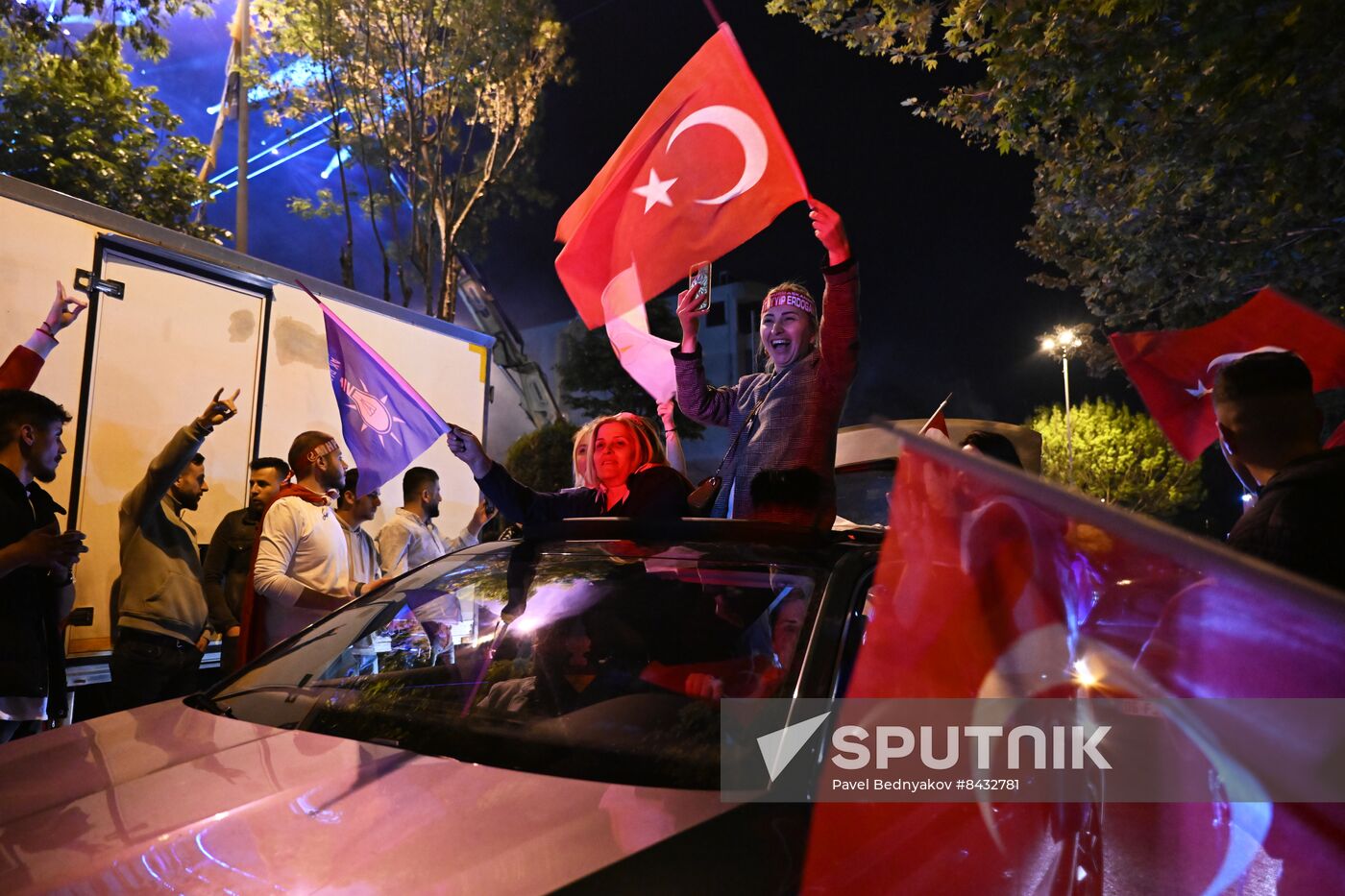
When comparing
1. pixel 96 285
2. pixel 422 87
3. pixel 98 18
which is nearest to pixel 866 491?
pixel 96 285

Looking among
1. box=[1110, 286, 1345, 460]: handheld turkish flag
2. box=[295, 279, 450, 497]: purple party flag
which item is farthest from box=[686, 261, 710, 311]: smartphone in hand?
box=[1110, 286, 1345, 460]: handheld turkish flag

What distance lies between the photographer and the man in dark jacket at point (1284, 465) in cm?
206

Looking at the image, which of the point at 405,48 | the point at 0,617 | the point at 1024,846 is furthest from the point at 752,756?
the point at 405,48

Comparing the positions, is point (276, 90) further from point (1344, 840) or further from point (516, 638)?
point (1344, 840)

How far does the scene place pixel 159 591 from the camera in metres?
4.36

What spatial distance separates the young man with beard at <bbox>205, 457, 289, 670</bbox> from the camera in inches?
195

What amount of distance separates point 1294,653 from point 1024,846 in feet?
2.38

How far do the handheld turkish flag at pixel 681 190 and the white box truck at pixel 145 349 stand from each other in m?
2.29

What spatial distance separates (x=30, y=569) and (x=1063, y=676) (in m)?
3.57

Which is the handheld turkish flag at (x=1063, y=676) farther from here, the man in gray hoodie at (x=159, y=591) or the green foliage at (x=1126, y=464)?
the green foliage at (x=1126, y=464)

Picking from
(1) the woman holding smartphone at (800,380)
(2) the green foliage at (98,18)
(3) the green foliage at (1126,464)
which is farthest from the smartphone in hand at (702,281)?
(3) the green foliage at (1126,464)

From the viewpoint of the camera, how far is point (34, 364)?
4.16 metres

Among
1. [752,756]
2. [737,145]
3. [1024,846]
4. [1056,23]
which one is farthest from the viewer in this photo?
[1056,23]

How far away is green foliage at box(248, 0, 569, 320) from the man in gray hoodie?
11.7 metres
